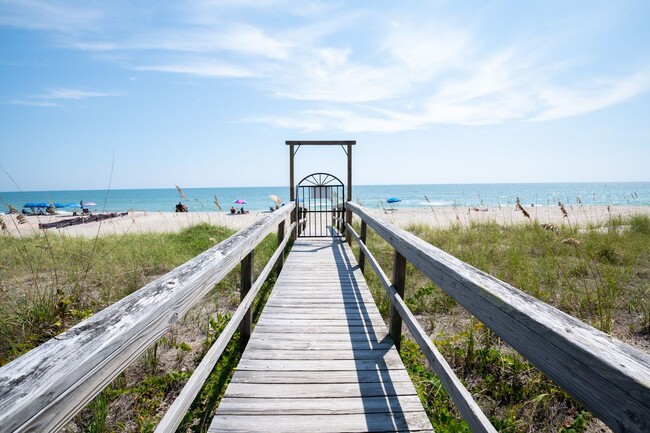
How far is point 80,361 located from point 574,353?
4.23 ft

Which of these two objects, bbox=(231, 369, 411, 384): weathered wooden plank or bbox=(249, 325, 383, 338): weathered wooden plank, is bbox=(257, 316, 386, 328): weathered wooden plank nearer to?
bbox=(249, 325, 383, 338): weathered wooden plank

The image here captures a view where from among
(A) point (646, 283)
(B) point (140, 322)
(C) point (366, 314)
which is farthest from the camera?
(A) point (646, 283)

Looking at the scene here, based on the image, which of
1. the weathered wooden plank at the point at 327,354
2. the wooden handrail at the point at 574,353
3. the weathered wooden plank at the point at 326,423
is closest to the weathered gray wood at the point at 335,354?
the weathered wooden plank at the point at 327,354

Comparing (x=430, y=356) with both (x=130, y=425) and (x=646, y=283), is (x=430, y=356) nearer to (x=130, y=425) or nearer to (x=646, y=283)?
(x=130, y=425)

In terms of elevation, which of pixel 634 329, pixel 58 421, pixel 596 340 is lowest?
pixel 634 329

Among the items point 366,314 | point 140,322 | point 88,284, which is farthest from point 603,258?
point 88,284

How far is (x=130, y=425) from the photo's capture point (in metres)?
2.26

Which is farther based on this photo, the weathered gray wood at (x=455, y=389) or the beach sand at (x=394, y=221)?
the beach sand at (x=394, y=221)

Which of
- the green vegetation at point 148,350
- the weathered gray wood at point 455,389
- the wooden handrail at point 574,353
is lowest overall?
the green vegetation at point 148,350

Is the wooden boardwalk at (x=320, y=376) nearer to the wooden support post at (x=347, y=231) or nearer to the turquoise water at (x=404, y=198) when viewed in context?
the wooden support post at (x=347, y=231)

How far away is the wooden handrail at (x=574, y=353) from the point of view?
2.33 feet

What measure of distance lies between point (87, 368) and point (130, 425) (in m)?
1.94

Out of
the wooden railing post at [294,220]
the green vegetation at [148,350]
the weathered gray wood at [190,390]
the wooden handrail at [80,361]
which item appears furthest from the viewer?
the wooden railing post at [294,220]

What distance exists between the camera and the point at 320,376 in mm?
2414
